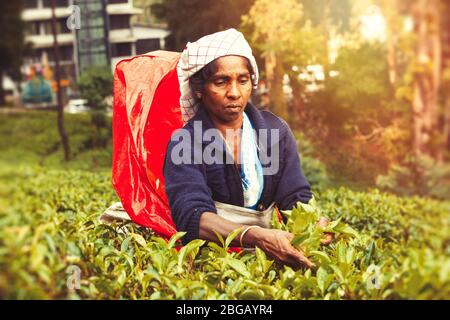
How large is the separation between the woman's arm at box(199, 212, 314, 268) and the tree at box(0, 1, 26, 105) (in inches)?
33.6

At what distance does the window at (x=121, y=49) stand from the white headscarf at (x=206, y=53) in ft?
2.35

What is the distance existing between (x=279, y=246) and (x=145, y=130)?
912 mm

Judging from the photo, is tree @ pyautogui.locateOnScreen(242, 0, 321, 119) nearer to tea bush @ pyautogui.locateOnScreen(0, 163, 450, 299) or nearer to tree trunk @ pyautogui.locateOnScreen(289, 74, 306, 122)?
tree trunk @ pyautogui.locateOnScreen(289, 74, 306, 122)

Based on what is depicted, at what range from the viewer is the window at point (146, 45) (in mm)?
3449

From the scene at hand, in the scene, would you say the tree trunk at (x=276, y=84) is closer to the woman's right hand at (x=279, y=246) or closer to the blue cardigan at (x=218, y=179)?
the blue cardigan at (x=218, y=179)

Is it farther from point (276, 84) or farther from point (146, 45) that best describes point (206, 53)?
point (276, 84)

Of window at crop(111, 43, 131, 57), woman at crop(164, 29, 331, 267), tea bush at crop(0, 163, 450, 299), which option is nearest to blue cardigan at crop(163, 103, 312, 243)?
woman at crop(164, 29, 331, 267)

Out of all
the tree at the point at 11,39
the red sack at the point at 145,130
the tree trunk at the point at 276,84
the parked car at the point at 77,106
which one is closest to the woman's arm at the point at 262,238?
the red sack at the point at 145,130

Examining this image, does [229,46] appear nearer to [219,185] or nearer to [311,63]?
[219,185]

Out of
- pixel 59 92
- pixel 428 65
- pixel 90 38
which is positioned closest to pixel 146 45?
pixel 90 38

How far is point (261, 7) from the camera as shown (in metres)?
3.34

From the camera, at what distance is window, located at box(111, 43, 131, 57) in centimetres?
353
